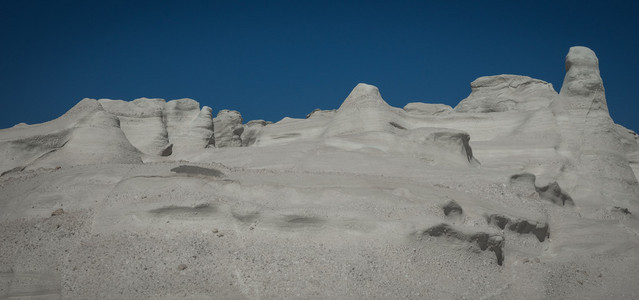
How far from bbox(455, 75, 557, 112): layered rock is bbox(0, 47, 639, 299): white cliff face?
326 inches

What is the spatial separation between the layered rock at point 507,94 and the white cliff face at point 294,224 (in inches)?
326

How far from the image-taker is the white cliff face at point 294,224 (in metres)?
5.24

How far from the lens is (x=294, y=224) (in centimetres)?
599

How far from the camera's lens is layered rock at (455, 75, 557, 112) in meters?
18.6

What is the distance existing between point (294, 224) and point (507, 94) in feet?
53.1

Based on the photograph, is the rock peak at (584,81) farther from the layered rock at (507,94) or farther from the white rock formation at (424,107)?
the white rock formation at (424,107)

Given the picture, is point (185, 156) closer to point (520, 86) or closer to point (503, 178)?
point (503, 178)

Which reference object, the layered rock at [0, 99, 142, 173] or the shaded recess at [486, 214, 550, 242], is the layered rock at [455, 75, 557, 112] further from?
the layered rock at [0, 99, 142, 173]

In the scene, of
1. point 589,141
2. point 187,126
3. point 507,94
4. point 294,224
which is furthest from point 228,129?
point 294,224

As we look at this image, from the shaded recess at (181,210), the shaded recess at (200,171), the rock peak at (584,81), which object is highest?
the rock peak at (584,81)

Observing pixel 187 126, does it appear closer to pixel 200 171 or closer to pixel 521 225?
pixel 200 171

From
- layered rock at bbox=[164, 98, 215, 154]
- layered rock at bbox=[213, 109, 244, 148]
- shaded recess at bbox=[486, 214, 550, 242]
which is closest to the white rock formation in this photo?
layered rock at bbox=[213, 109, 244, 148]

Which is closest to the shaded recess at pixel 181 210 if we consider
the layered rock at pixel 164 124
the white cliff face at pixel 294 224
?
the white cliff face at pixel 294 224

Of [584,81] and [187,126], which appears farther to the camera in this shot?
[187,126]
